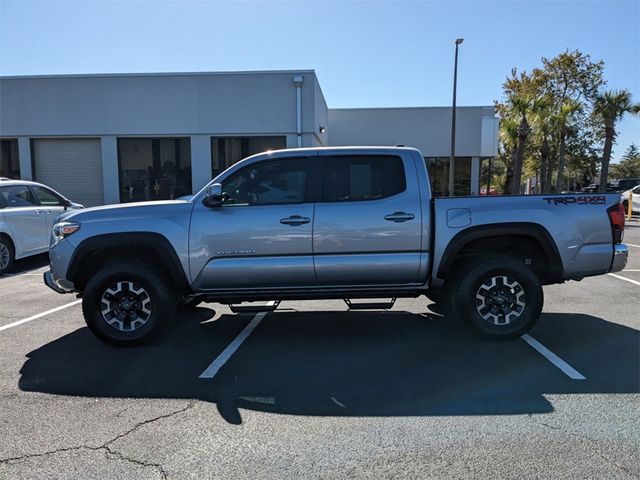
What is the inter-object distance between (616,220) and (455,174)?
22.6 metres

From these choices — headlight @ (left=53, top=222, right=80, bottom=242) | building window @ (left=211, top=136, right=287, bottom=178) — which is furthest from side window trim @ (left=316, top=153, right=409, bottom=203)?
building window @ (left=211, top=136, right=287, bottom=178)

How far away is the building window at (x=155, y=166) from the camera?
19750 mm

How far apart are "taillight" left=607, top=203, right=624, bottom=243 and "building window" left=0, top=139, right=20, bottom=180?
21965mm

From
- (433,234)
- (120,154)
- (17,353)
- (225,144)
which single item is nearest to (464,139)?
(225,144)

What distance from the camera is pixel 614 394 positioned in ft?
12.9

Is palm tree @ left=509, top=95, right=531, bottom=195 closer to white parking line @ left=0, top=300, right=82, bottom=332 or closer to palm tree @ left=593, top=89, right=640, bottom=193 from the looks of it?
palm tree @ left=593, top=89, right=640, bottom=193

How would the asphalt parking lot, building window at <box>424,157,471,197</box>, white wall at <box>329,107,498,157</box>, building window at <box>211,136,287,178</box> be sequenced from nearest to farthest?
the asphalt parking lot < building window at <box>211,136,287,178</box> < white wall at <box>329,107,498,157</box> < building window at <box>424,157,471,197</box>

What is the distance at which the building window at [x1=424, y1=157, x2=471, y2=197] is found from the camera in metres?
26.9

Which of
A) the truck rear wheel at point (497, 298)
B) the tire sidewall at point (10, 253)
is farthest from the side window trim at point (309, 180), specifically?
the tire sidewall at point (10, 253)

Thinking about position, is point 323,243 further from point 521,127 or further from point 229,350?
point 521,127

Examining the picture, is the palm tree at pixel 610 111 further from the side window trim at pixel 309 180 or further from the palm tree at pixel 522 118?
the side window trim at pixel 309 180

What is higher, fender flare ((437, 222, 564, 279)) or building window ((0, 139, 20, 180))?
building window ((0, 139, 20, 180))

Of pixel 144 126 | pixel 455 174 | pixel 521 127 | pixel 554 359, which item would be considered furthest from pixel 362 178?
pixel 455 174

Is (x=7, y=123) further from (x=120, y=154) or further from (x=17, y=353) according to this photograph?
(x=17, y=353)
